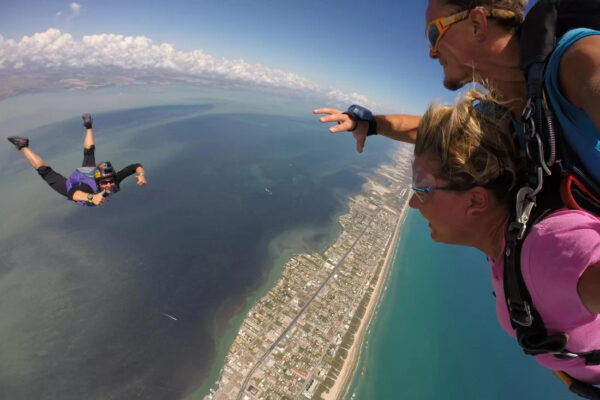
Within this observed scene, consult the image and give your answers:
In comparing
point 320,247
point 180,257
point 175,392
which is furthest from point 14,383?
point 320,247

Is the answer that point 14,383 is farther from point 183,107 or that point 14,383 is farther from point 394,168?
point 183,107

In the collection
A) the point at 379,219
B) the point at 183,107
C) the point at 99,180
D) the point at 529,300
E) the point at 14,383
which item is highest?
the point at 529,300

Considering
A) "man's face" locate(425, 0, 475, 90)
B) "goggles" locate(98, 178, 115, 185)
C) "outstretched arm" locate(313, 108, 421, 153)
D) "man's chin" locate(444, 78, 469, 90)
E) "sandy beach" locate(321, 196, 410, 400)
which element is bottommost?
"sandy beach" locate(321, 196, 410, 400)

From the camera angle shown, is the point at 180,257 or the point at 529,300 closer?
the point at 529,300

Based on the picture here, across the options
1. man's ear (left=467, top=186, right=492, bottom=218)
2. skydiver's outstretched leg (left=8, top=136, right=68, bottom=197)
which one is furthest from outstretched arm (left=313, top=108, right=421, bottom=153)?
skydiver's outstretched leg (left=8, top=136, right=68, bottom=197)

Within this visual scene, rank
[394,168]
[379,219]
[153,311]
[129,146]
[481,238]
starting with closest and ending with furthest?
[481,238] → [153,311] → [379,219] → [129,146] → [394,168]

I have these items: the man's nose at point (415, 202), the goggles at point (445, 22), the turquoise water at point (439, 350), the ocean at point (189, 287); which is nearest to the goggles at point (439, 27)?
the goggles at point (445, 22)

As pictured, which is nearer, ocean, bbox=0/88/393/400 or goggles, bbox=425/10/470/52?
goggles, bbox=425/10/470/52

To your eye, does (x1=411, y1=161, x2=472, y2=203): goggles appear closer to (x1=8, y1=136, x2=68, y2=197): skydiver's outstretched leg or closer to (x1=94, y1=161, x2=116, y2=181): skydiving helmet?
(x1=94, y1=161, x2=116, y2=181): skydiving helmet
